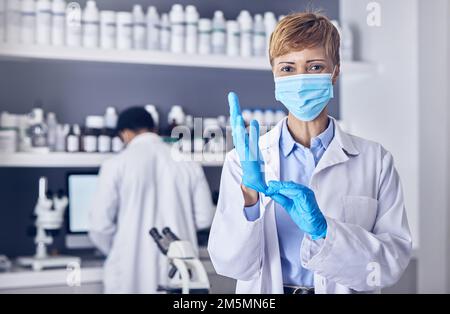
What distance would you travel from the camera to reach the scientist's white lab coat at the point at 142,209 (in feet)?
7.36

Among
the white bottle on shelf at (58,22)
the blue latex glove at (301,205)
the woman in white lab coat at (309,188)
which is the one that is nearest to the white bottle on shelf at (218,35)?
Answer: the white bottle on shelf at (58,22)

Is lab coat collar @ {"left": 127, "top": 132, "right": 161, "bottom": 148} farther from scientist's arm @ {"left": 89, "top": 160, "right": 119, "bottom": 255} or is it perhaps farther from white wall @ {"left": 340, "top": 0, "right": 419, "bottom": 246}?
white wall @ {"left": 340, "top": 0, "right": 419, "bottom": 246}

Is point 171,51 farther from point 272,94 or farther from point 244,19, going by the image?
point 272,94

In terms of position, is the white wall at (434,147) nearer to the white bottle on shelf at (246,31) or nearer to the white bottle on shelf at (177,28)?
the white bottle on shelf at (246,31)

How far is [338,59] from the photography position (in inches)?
69.8

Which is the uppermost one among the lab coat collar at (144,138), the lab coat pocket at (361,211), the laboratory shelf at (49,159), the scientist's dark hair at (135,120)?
the scientist's dark hair at (135,120)

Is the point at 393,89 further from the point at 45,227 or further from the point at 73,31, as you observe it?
the point at 45,227

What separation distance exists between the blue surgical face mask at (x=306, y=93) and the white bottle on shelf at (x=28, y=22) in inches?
42.1

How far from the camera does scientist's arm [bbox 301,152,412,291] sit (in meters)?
1.59

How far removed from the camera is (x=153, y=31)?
243cm

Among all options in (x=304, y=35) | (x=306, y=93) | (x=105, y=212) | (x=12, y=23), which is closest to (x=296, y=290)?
(x=306, y=93)

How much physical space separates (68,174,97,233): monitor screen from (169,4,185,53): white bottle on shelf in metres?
0.56

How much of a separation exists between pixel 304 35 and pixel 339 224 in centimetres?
49
